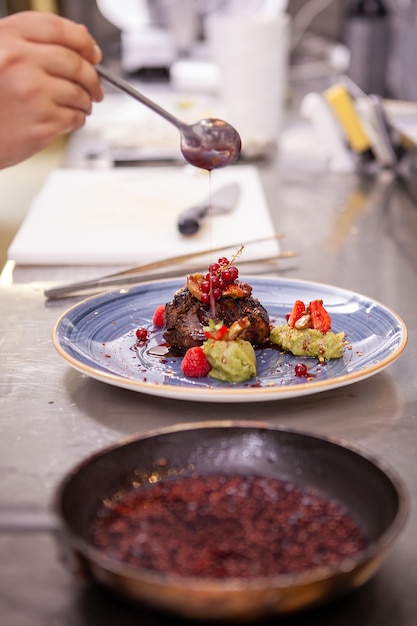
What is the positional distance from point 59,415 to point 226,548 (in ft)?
1.37

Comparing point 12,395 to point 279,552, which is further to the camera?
point 12,395

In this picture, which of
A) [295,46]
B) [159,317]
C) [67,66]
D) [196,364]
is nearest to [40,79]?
Answer: [67,66]

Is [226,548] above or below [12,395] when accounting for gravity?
above

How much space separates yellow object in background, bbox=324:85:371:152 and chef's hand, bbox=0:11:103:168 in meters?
1.11

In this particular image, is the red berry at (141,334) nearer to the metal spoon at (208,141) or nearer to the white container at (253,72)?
the metal spoon at (208,141)

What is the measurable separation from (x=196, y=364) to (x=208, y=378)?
2cm

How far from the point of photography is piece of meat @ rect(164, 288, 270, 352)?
1185 mm

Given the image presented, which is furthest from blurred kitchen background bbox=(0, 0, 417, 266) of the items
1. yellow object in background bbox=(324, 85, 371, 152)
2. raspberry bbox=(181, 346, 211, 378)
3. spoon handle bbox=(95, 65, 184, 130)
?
raspberry bbox=(181, 346, 211, 378)

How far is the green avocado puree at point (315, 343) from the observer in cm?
114

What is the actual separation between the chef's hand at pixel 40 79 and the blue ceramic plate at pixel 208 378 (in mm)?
378

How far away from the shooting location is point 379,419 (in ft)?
3.39

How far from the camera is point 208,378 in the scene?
1.10m

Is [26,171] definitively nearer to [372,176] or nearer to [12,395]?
[372,176]

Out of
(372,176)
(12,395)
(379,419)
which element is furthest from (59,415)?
(372,176)
